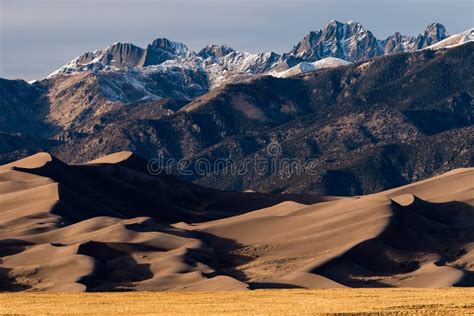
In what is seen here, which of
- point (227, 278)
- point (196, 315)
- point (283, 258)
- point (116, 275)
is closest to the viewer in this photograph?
point (196, 315)

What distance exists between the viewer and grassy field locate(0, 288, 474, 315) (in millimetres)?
95725

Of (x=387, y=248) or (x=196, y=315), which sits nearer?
(x=196, y=315)

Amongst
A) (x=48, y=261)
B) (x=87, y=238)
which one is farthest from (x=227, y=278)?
(x=87, y=238)

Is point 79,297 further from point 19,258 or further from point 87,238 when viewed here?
point 87,238

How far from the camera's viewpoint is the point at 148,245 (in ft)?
631

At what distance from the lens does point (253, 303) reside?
10512 cm

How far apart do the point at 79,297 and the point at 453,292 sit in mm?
32628

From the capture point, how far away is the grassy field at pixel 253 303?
314 ft

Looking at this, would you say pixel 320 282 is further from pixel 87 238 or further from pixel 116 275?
pixel 87 238

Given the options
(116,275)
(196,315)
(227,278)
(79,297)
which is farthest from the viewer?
(116,275)

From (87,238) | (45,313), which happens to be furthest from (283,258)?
(45,313)

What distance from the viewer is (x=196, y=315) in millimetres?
90688

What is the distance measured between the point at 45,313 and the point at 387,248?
10584 cm

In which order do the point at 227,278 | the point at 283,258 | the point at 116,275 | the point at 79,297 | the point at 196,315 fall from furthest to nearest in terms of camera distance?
the point at 283,258 < the point at 116,275 < the point at 227,278 < the point at 79,297 < the point at 196,315
